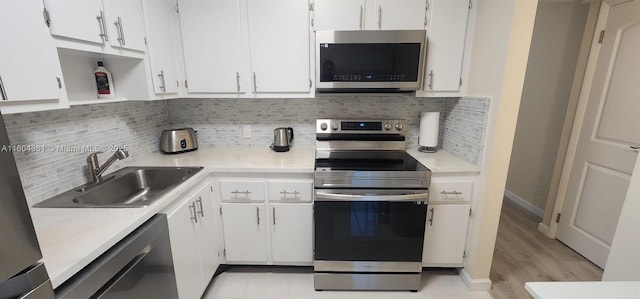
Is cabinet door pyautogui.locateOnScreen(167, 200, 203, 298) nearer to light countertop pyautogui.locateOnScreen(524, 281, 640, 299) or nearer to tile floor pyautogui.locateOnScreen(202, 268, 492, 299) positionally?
tile floor pyautogui.locateOnScreen(202, 268, 492, 299)

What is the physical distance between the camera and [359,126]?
220 centimetres

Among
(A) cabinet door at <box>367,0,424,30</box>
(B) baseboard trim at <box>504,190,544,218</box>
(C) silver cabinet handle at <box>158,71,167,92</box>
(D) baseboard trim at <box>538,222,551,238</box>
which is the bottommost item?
(D) baseboard trim at <box>538,222,551,238</box>

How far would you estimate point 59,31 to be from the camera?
105 cm

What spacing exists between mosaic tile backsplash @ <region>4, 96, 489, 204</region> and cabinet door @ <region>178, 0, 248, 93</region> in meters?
→ 0.33

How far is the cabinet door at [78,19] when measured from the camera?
1.04 meters

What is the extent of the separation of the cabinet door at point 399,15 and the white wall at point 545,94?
70.5 inches

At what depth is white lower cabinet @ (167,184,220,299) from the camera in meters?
1.41

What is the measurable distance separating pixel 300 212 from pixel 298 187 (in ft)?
0.62

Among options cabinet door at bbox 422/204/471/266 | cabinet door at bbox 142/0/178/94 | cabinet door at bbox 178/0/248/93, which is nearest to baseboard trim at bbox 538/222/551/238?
cabinet door at bbox 422/204/471/266

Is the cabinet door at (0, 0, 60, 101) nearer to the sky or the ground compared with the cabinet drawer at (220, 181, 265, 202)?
nearer to the sky

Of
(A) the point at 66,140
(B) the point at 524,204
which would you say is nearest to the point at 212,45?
(A) the point at 66,140

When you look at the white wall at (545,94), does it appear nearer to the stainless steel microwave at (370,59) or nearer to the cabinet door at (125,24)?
the stainless steel microwave at (370,59)

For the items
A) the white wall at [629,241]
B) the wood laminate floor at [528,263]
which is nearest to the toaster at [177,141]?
the wood laminate floor at [528,263]

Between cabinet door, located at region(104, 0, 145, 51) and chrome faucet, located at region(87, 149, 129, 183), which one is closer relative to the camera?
cabinet door, located at region(104, 0, 145, 51)
